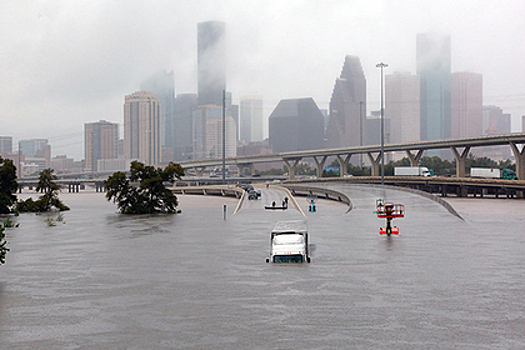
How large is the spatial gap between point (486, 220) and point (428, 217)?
6.23 m

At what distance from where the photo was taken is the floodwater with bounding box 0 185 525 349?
1688cm

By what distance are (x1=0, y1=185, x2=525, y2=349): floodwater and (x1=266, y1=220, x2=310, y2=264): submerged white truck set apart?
0.83 m

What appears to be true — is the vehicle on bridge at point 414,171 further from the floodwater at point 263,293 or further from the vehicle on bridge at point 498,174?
the floodwater at point 263,293

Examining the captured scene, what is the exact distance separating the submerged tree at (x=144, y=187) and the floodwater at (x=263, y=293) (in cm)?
2925

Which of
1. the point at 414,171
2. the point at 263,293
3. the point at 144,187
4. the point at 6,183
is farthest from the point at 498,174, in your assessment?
the point at 263,293

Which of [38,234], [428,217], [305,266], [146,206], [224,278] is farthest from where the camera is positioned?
[146,206]

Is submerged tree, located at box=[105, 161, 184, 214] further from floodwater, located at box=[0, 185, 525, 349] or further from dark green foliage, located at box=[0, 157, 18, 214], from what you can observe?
floodwater, located at box=[0, 185, 525, 349]

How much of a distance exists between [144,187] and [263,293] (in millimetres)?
53172

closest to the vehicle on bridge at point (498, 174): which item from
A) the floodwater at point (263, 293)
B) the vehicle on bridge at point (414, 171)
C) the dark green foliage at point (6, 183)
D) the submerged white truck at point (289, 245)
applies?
the vehicle on bridge at point (414, 171)

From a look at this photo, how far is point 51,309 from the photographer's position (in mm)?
20797

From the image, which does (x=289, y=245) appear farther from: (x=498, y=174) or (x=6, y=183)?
(x=498, y=174)

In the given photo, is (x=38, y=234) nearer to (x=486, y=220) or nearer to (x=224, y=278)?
(x=224, y=278)

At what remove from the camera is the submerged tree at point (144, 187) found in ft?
243

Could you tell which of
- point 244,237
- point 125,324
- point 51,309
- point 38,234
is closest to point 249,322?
point 125,324
